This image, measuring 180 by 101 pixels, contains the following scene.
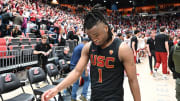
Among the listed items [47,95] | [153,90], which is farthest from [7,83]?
[153,90]

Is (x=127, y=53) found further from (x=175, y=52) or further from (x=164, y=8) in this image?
(x=164, y=8)

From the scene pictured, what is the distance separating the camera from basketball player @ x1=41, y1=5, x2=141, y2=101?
1.29 m

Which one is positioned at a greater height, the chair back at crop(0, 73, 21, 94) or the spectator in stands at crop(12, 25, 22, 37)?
the spectator in stands at crop(12, 25, 22, 37)

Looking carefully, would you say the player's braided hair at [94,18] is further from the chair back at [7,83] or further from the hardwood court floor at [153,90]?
A: the hardwood court floor at [153,90]

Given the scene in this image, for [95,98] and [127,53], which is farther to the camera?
[95,98]

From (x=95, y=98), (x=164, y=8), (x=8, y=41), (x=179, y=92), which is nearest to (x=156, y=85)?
(x=179, y=92)

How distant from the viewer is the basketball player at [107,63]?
1287mm

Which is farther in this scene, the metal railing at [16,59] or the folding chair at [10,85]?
the metal railing at [16,59]

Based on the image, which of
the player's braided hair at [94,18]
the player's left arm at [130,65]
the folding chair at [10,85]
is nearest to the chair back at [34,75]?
the folding chair at [10,85]

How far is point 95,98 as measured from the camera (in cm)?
138

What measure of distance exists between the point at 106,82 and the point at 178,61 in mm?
1623

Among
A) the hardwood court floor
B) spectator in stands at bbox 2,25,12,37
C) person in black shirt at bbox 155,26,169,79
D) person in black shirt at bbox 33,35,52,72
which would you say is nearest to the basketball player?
the hardwood court floor

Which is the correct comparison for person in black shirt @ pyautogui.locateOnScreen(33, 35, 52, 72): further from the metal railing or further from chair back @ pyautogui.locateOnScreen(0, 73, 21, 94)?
chair back @ pyautogui.locateOnScreen(0, 73, 21, 94)

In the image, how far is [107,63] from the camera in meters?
1.33
